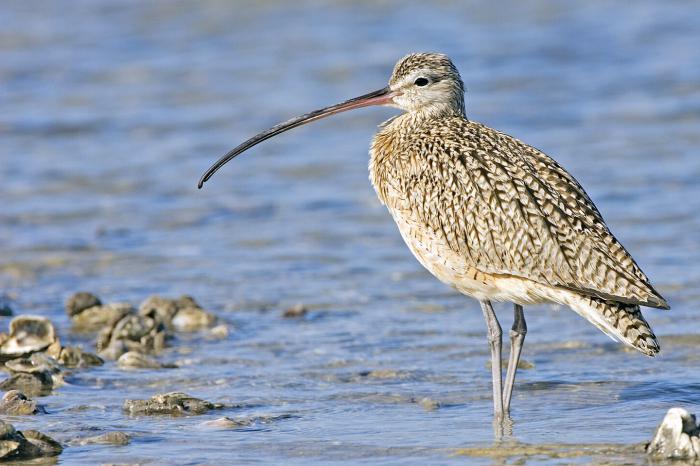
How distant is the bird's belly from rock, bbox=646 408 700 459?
990mm

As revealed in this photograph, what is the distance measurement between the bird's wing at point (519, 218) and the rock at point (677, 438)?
60 centimetres

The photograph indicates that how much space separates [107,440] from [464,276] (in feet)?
6.18

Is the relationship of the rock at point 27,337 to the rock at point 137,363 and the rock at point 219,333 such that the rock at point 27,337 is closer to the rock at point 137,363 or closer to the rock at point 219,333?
the rock at point 137,363

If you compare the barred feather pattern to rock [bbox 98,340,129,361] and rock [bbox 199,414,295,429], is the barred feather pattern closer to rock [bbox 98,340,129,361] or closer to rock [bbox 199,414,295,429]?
rock [bbox 199,414,295,429]

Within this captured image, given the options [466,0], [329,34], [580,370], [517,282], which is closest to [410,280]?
[580,370]

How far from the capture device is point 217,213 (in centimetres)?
1164

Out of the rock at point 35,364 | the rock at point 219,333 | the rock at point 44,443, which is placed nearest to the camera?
the rock at point 44,443

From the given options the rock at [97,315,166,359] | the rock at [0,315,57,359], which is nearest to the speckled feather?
the rock at [97,315,166,359]

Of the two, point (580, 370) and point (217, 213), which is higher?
point (217, 213)

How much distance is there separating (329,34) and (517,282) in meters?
11.7

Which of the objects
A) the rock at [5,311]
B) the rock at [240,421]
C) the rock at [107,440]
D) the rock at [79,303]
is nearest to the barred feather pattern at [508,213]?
the rock at [240,421]

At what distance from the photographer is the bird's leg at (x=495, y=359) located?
6.71m

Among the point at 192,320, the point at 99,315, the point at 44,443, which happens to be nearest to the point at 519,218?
the point at 44,443

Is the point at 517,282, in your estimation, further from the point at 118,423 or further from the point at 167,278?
the point at 167,278
